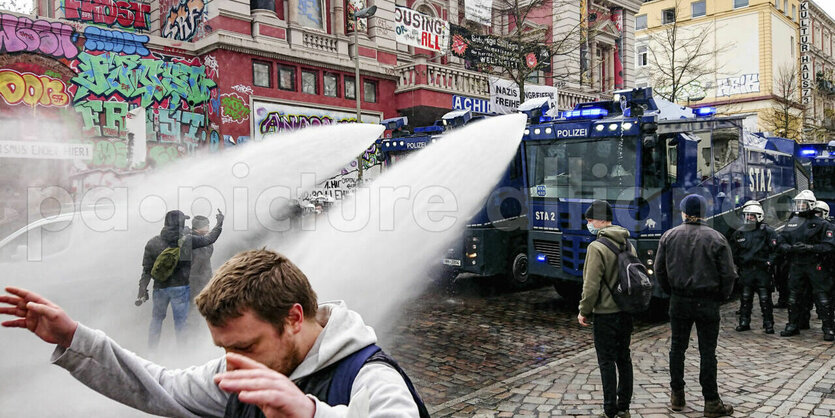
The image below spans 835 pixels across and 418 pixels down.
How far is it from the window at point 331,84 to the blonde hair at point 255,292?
18648mm

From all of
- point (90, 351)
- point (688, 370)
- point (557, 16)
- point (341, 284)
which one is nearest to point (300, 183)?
point (341, 284)

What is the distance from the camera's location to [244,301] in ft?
5.25

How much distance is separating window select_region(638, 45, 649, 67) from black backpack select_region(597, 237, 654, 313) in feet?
162

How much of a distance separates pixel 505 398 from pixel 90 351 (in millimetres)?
4631

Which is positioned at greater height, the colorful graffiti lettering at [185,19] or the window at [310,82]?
the colorful graffiti lettering at [185,19]

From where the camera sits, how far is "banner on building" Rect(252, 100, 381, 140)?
17734 mm

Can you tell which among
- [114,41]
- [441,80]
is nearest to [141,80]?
[114,41]

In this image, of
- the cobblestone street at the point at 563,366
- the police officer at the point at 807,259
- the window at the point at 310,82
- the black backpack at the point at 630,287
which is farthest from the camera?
the window at the point at 310,82

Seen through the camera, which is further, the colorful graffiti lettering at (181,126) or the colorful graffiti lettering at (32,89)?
the colorful graffiti lettering at (181,126)

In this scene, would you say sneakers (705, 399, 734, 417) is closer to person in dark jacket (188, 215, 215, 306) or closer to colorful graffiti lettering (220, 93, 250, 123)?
person in dark jacket (188, 215, 215, 306)

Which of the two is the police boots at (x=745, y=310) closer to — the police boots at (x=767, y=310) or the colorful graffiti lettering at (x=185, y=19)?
the police boots at (x=767, y=310)

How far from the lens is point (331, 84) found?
782 inches

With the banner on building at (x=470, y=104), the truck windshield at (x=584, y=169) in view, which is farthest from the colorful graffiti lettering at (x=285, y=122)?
the truck windshield at (x=584, y=169)

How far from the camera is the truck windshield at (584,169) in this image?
29.2 ft
